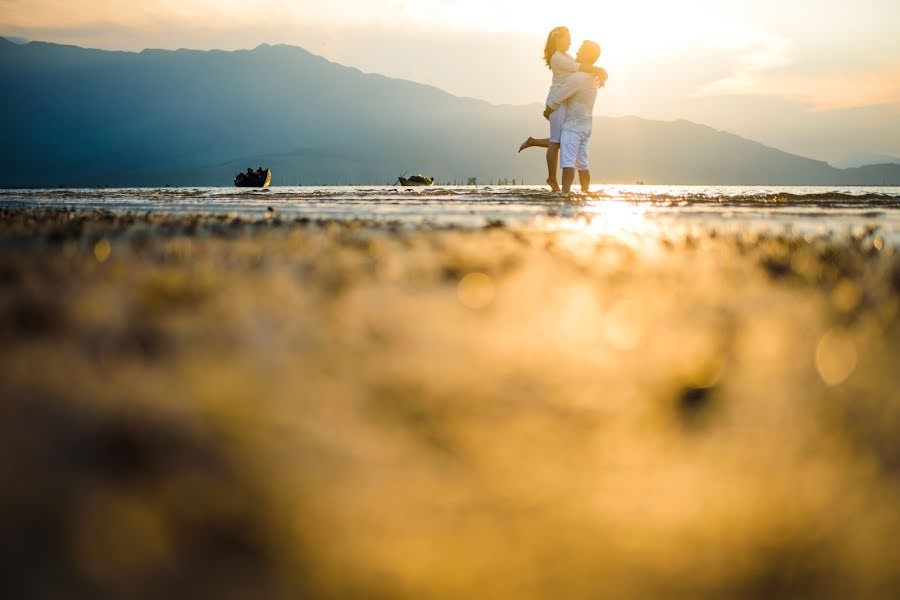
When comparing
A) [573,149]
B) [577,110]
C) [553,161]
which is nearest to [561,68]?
[577,110]

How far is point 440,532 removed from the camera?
0.56 meters

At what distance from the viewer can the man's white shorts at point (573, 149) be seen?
12.3 meters

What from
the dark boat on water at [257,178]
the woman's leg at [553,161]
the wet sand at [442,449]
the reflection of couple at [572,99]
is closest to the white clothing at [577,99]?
the reflection of couple at [572,99]

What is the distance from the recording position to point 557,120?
1282cm

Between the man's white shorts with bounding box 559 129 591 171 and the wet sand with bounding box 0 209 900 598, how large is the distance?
35.6 feet

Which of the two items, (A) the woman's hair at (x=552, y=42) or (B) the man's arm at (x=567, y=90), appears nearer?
(B) the man's arm at (x=567, y=90)

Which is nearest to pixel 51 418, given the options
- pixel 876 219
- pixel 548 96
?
pixel 876 219

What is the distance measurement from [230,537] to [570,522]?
282 mm

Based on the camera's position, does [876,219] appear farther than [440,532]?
Yes

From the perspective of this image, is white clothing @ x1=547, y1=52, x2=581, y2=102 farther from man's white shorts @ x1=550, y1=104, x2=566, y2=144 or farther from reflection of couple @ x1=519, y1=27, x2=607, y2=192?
man's white shorts @ x1=550, y1=104, x2=566, y2=144

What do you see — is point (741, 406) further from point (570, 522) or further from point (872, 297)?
point (872, 297)

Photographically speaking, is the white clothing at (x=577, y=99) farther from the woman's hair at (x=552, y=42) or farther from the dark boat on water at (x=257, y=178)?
the dark boat on water at (x=257, y=178)

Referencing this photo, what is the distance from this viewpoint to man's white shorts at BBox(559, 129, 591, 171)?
12.3 meters

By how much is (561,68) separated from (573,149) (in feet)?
4.99
